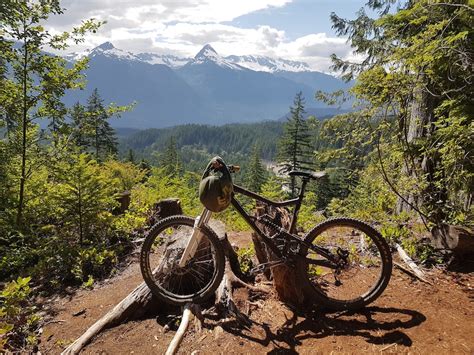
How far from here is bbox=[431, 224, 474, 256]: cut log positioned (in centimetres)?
508

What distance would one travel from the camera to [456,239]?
511cm

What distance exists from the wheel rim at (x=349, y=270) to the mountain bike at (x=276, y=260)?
0.01 metres

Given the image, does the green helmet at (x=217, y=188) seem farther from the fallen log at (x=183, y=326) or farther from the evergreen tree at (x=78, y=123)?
the evergreen tree at (x=78, y=123)

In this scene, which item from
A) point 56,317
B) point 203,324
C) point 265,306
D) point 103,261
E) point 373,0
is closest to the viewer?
point 203,324

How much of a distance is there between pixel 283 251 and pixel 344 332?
1169 millimetres

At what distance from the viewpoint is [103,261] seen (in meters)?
6.83

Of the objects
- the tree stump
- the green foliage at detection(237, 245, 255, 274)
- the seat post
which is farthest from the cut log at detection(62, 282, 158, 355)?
the seat post

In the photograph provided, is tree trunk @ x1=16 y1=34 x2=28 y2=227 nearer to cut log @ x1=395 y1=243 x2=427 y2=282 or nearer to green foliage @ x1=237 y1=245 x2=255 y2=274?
green foliage @ x1=237 y1=245 x2=255 y2=274

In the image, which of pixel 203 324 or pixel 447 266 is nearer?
pixel 203 324

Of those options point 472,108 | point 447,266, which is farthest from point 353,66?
point 447,266

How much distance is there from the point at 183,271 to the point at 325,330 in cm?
200

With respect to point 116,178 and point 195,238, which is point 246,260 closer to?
point 195,238

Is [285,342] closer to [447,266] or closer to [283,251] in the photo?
[283,251]

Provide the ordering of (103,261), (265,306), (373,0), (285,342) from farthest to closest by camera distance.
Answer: (373,0)
(103,261)
(265,306)
(285,342)
